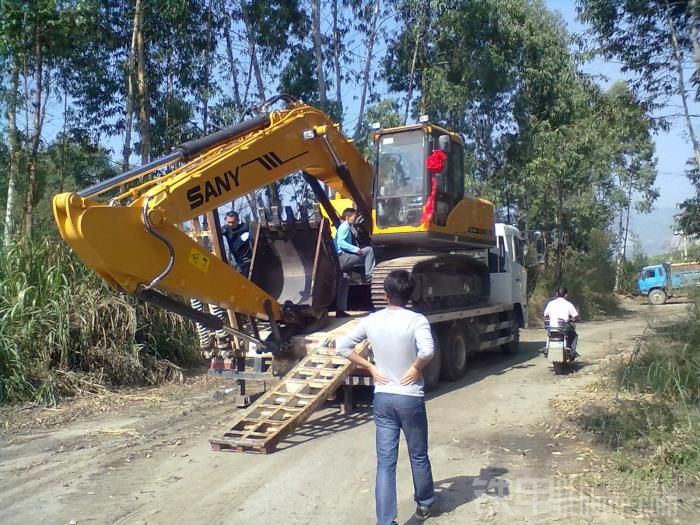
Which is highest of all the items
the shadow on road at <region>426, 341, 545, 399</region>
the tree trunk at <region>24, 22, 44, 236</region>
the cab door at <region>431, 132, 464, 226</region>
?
the tree trunk at <region>24, 22, 44, 236</region>

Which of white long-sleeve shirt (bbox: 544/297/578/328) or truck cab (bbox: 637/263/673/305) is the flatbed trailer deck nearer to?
white long-sleeve shirt (bbox: 544/297/578/328)

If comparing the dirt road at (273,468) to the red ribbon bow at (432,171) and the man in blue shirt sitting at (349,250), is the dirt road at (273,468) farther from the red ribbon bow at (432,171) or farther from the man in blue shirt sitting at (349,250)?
the red ribbon bow at (432,171)

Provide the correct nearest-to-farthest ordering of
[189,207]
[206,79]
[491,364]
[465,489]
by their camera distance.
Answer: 1. [465,489]
2. [189,207]
3. [491,364]
4. [206,79]

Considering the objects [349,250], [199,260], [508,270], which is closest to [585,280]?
[508,270]

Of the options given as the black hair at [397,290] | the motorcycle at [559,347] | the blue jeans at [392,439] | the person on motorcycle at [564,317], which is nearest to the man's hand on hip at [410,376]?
the blue jeans at [392,439]

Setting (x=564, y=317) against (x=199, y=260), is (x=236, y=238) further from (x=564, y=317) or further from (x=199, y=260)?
(x=564, y=317)

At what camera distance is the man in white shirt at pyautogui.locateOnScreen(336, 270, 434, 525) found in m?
4.71

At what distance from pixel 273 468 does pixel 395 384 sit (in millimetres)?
2190

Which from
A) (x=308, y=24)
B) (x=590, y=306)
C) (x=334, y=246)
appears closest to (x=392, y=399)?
(x=334, y=246)

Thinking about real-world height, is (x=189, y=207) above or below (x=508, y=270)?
above

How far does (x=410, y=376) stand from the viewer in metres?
4.71

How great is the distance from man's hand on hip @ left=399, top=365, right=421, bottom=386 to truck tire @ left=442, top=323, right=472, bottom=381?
231 inches

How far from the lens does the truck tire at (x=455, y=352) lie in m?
10.6

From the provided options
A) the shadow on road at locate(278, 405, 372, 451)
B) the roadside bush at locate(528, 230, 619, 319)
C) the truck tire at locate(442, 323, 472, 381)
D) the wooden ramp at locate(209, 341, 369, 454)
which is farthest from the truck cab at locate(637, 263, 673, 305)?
the wooden ramp at locate(209, 341, 369, 454)
